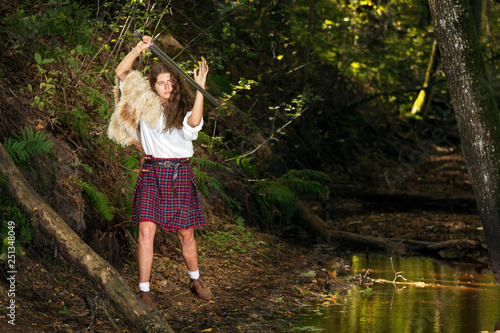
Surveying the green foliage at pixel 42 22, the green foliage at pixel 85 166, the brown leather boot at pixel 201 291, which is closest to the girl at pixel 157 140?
the brown leather boot at pixel 201 291

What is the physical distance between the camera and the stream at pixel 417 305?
5.41 meters

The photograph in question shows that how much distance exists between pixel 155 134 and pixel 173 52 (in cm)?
490

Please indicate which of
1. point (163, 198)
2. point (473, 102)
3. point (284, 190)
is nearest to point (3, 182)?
point (163, 198)

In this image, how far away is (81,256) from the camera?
4.82m

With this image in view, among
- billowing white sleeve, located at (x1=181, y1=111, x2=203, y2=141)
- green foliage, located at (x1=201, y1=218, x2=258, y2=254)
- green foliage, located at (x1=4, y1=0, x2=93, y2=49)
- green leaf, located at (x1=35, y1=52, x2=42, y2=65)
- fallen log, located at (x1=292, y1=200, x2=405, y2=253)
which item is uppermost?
green foliage, located at (x1=4, y1=0, x2=93, y2=49)

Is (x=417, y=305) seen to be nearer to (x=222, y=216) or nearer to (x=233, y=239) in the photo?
(x=233, y=239)

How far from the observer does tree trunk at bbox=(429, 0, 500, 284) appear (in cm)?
616

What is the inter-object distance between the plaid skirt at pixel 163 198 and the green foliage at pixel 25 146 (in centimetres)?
111

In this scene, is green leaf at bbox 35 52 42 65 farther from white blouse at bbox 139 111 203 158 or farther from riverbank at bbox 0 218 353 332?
riverbank at bbox 0 218 353 332

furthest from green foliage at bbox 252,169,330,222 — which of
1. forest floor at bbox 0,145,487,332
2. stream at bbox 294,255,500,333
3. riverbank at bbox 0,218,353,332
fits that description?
stream at bbox 294,255,500,333

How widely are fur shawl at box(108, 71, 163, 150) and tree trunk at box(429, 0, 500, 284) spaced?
3.27 meters

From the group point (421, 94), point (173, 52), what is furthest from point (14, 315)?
point (421, 94)

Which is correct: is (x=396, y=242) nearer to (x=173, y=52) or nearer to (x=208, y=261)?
(x=208, y=261)

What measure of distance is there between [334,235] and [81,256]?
19.8 ft
